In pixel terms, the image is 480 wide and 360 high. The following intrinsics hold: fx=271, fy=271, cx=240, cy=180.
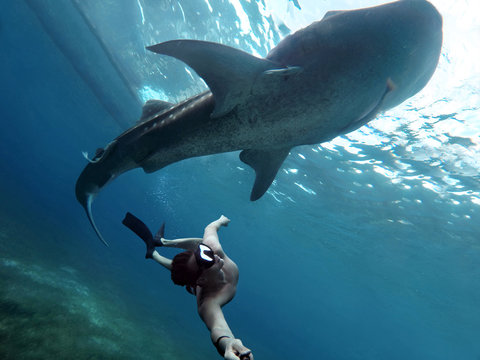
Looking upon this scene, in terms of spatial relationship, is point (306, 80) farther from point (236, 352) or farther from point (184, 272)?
point (184, 272)

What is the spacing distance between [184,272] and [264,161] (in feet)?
6.27

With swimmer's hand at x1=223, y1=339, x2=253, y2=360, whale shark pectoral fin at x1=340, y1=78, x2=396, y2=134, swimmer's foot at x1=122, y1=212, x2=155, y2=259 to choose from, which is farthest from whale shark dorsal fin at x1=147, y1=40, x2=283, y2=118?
swimmer's foot at x1=122, y1=212, x2=155, y2=259

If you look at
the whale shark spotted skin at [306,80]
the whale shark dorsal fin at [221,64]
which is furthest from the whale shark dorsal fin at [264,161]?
the whale shark dorsal fin at [221,64]

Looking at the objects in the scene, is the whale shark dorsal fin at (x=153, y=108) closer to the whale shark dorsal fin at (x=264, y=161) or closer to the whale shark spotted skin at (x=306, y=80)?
the whale shark spotted skin at (x=306, y=80)

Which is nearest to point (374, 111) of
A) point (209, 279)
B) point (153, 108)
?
point (209, 279)

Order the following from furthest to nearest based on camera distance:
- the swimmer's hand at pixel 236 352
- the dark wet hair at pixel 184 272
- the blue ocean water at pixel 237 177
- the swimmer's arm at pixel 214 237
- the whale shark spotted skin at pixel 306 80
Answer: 1. the blue ocean water at pixel 237 177
2. the swimmer's arm at pixel 214 237
3. the dark wet hair at pixel 184 272
4. the whale shark spotted skin at pixel 306 80
5. the swimmer's hand at pixel 236 352

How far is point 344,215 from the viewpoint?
26797 mm

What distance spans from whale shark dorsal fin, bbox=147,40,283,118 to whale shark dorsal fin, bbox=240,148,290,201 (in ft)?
4.05

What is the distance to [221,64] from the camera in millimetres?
2533

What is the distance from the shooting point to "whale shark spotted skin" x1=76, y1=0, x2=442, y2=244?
91.0 inches

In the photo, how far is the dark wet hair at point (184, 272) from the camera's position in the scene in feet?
9.90

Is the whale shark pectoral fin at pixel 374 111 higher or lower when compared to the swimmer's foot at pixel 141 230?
higher

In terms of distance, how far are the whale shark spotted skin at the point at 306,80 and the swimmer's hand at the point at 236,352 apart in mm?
2113

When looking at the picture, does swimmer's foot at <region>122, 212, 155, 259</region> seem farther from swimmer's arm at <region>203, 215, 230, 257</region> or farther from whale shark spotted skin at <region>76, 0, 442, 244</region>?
whale shark spotted skin at <region>76, 0, 442, 244</region>
